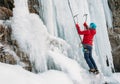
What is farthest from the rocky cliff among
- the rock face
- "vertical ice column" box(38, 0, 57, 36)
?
the rock face

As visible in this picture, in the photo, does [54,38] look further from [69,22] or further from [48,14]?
[69,22]

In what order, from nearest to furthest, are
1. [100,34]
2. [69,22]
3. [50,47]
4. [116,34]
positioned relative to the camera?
[50,47]
[69,22]
[100,34]
[116,34]

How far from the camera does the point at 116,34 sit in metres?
14.0

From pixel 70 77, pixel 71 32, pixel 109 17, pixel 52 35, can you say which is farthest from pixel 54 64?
pixel 109 17

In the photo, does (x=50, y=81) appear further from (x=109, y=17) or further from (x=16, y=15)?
(x=109, y=17)

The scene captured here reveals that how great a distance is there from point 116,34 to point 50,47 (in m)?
5.90

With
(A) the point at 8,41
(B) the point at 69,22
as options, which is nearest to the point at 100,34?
(B) the point at 69,22

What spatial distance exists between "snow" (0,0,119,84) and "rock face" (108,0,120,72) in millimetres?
2734

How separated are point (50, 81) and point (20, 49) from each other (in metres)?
1.16

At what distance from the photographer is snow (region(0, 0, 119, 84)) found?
7.45 metres

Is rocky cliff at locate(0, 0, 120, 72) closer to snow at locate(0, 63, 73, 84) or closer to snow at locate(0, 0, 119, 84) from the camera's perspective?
snow at locate(0, 0, 119, 84)

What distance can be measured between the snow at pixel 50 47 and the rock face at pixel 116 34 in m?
2.73

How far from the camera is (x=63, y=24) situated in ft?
32.3

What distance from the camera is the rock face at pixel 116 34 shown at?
1363cm
